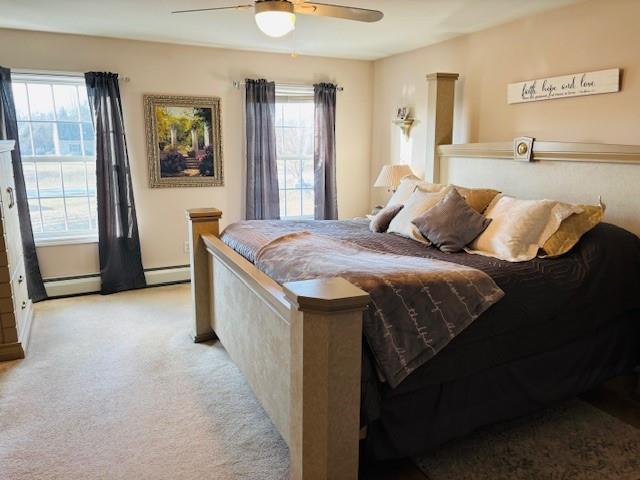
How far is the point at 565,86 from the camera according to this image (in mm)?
3332

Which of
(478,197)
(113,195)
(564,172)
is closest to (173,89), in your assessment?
(113,195)

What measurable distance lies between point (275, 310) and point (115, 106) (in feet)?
10.8

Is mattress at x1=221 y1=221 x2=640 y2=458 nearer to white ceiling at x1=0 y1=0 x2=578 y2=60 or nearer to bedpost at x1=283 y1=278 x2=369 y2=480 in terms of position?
bedpost at x1=283 y1=278 x2=369 y2=480

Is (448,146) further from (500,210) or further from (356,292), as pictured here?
(356,292)

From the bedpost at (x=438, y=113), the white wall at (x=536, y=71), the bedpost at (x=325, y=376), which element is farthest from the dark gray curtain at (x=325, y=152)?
the bedpost at (x=325, y=376)

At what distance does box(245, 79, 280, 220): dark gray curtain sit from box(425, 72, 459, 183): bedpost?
5.43 feet

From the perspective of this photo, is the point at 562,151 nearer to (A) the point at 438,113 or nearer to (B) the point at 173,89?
(A) the point at 438,113

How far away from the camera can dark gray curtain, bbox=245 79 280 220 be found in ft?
16.3

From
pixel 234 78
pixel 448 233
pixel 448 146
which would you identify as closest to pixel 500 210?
pixel 448 233

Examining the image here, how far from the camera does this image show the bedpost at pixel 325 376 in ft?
5.29

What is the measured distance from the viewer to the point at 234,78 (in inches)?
196

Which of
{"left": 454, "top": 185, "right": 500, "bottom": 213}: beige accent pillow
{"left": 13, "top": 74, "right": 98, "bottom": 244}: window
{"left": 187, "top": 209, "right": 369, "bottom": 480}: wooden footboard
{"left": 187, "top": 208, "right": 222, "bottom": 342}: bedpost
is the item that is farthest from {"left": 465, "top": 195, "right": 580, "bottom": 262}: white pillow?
{"left": 13, "top": 74, "right": 98, "bottom": 244}: window

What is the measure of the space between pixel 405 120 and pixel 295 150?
4.14ft

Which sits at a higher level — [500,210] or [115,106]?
[115,106]
